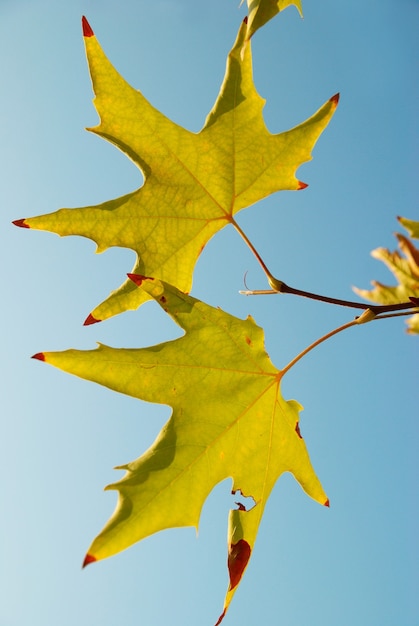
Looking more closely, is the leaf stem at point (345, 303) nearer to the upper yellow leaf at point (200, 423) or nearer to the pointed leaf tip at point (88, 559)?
the upper yellow leaf at point (200, 423)

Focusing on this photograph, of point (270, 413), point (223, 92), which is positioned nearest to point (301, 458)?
point (270, 413)

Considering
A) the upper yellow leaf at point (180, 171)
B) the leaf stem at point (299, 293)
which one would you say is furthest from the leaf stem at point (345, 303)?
the upper yellow leaf at point (180, 171)

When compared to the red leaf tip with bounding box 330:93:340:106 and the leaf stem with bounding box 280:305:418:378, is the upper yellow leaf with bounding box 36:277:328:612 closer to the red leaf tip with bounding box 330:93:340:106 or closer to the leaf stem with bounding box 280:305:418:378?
the leaf stem with bounding box 280:305:418:378

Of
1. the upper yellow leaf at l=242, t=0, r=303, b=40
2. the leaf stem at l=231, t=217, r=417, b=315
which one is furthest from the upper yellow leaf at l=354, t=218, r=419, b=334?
the upper yellow leaf at l=242, t=0, r=303, b=40

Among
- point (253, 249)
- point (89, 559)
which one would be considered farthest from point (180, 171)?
point (89, 559)

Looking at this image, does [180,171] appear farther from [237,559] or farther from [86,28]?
[237,559]

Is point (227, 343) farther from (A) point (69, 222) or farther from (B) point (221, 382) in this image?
(A) point (69, 222)
